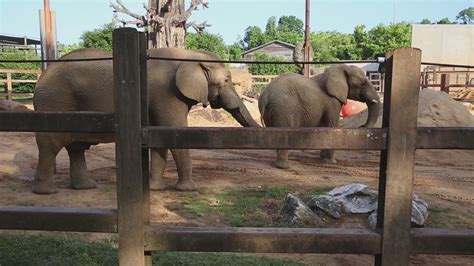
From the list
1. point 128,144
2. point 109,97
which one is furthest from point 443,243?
point 109,97

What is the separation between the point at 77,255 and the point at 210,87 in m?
3.51

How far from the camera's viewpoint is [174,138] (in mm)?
2525

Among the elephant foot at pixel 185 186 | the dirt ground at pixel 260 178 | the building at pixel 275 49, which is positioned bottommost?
the dirt ground at pixel 260 178

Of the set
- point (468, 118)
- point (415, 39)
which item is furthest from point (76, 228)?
point (415, 39)

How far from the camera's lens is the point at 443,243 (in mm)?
2453

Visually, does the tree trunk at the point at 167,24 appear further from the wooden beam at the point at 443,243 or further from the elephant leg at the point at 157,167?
the wooden beam at the point at 443,243

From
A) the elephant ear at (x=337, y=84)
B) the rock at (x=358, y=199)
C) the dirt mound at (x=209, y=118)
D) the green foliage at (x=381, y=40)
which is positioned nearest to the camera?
the rock at (x=358, y=199)

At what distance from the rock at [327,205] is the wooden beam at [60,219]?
3232mm

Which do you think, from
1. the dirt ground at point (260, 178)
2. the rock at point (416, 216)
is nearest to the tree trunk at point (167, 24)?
the dirt ground at point (260, 178)

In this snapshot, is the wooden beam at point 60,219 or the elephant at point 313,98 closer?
the wooden beam at point 60,219

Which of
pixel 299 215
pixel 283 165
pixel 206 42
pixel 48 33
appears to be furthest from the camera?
pixel 206 42

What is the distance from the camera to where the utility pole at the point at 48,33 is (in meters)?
13.6

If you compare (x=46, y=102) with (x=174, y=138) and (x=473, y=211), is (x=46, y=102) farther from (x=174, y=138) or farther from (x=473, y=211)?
(x=473, y=211)

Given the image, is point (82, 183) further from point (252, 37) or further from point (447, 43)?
point (252, 37)
